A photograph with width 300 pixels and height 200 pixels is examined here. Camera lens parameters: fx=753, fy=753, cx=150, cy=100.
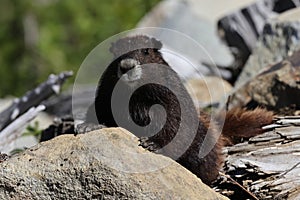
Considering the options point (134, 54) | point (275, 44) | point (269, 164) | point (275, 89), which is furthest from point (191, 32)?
point (269, 164)

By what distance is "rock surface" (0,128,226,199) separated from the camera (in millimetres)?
4113

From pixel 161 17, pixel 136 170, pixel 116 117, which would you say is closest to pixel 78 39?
pixel 161 17

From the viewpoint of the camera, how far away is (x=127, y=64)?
518cm

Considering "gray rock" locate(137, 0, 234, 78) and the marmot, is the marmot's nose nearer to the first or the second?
the marmot

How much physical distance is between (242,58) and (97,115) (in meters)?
4.10

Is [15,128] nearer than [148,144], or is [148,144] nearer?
[148,144]

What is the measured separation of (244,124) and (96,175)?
1799mm

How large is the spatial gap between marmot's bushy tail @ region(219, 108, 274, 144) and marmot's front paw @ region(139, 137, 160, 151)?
2.60ft

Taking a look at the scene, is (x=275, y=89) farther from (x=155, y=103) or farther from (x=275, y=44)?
(x=155, y=103)

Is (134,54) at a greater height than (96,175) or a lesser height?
greater

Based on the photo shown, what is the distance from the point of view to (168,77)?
5.25 metres

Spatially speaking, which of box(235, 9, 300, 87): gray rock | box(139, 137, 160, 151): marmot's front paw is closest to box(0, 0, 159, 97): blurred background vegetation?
box(235, 9, 300, 87): gray rock

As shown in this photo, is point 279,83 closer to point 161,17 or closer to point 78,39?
point 161,17

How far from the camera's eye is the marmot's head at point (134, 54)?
516 cm
